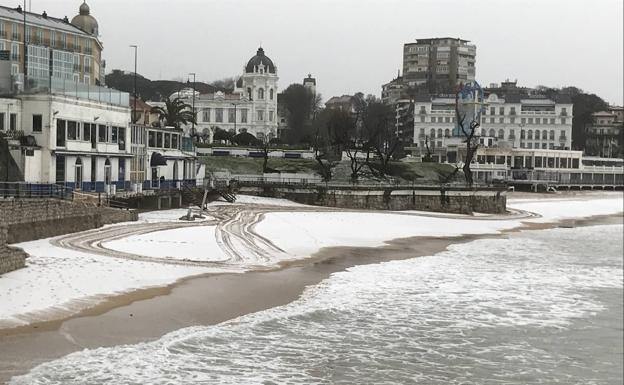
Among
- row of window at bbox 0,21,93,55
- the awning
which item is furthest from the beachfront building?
row of window at bbox 0,21,93,55

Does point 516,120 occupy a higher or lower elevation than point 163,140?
higher

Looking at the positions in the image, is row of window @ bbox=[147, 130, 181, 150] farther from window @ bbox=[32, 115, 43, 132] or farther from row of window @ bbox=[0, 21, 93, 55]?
row of window @ bbox=[0, 21, 93, 55]

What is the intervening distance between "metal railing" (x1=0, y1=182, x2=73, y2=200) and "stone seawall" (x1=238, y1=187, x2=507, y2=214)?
26.0 meters

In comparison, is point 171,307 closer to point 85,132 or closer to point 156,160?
point 85,132

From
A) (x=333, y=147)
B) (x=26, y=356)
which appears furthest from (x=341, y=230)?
(x=333, y=147)

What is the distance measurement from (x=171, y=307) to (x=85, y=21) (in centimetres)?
7751

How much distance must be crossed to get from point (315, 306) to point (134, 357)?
7.14 meters

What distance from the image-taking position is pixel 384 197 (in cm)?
5797

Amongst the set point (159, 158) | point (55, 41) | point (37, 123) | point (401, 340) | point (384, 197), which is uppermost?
point (55, 41)

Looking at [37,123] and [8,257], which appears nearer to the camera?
[8,257]

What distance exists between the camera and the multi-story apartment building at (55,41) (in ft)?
159

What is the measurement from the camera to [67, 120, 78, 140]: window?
123ft

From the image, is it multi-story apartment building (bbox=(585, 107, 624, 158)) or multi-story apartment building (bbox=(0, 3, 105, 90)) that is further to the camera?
multi-story apartment building (bbox=(585, 107, 624, 158))

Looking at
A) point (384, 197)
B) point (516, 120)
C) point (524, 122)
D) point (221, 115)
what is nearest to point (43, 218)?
point (384, 197)
